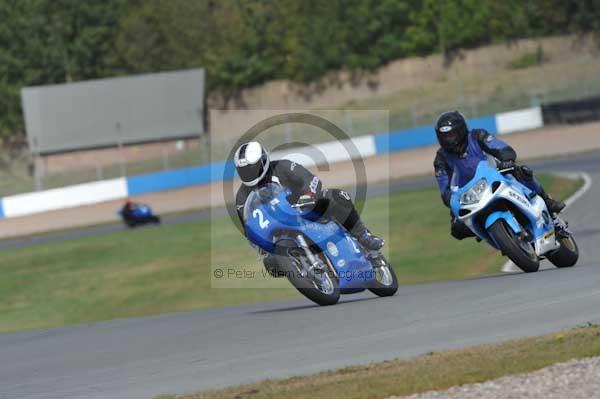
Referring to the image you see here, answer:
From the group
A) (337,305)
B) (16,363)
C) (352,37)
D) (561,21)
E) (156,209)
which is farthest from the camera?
(352,37)

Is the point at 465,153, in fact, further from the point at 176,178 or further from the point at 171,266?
the point at 176,178

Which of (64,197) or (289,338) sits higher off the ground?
(289,338)

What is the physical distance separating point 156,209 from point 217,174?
4268mm

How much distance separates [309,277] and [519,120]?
33363mm

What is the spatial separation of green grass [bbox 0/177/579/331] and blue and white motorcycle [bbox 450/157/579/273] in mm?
6413

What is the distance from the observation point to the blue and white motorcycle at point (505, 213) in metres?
11.9

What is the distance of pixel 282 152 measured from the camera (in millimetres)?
45344

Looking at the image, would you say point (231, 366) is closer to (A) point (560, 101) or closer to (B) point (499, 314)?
(B) point (499, 314)

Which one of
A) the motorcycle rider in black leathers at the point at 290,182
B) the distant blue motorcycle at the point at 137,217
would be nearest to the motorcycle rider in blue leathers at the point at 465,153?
the motorcycle rider in black leathers at the point at 290,182

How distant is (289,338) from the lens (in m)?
9.98

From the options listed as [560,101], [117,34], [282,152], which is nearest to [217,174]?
[282,152]

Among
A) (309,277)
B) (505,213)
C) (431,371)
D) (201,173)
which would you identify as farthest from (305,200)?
(201,173)

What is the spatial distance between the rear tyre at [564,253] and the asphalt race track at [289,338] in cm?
39

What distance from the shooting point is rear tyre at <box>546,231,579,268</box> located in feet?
42.4
